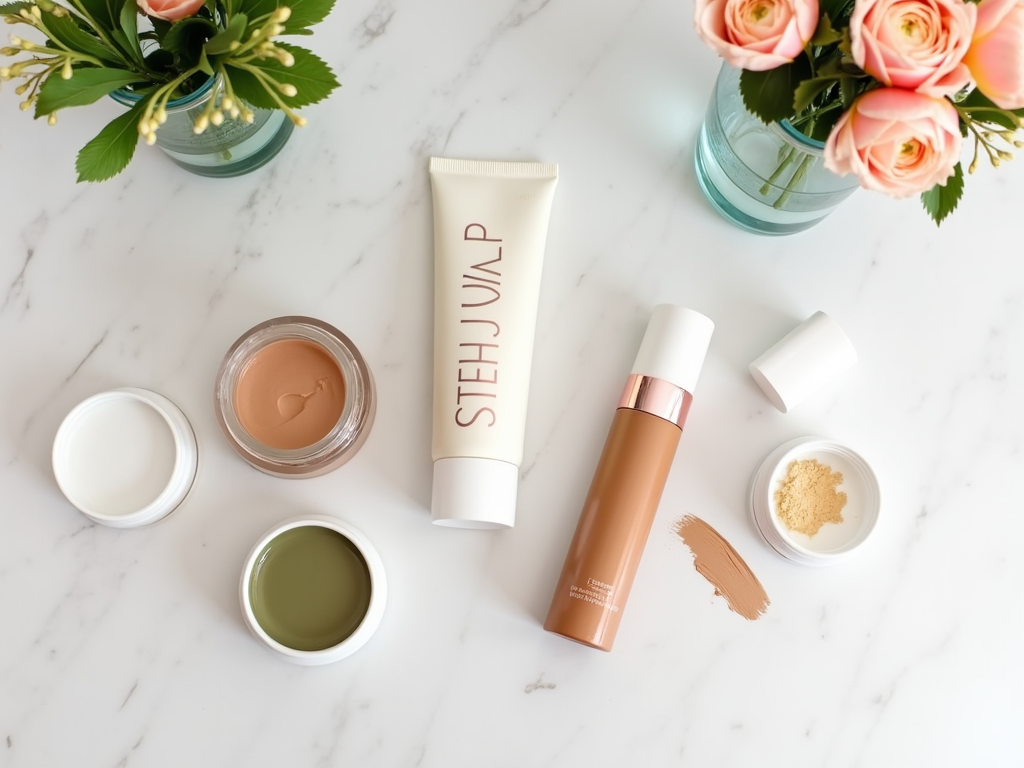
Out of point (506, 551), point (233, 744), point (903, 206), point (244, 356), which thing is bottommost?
point (233, 744)

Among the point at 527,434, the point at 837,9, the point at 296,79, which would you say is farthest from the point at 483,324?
the point at 837,9

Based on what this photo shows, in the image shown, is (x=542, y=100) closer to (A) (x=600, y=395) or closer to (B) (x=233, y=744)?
(A) (x=600, y=395)

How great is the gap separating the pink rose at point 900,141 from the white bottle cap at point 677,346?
23 cm

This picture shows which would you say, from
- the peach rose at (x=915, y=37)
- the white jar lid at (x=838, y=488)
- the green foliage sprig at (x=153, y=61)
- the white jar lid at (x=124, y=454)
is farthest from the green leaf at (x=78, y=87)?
the white jar lid at (x=838, y=488)

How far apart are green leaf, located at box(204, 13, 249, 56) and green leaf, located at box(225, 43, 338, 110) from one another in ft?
0.07

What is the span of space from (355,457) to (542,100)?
1.19ft

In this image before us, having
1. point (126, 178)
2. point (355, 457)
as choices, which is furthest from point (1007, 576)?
point (126, 178)

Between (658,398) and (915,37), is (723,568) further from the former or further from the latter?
(915,37)

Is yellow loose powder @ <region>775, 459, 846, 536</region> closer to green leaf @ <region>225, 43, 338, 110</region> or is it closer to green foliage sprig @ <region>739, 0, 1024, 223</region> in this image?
green foliage sprig @ <region>739, 0, 1024, 223</region>

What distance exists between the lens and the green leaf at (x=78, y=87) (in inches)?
21.0

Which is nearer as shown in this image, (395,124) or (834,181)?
(834,181)

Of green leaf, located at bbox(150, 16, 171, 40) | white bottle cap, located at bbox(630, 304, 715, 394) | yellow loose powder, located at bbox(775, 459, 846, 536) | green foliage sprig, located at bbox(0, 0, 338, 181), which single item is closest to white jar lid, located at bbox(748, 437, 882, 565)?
yellow loose powder, located at bbox(775, 459, 846, 536)

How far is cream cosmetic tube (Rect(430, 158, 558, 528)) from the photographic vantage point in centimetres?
69

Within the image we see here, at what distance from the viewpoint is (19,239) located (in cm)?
75
